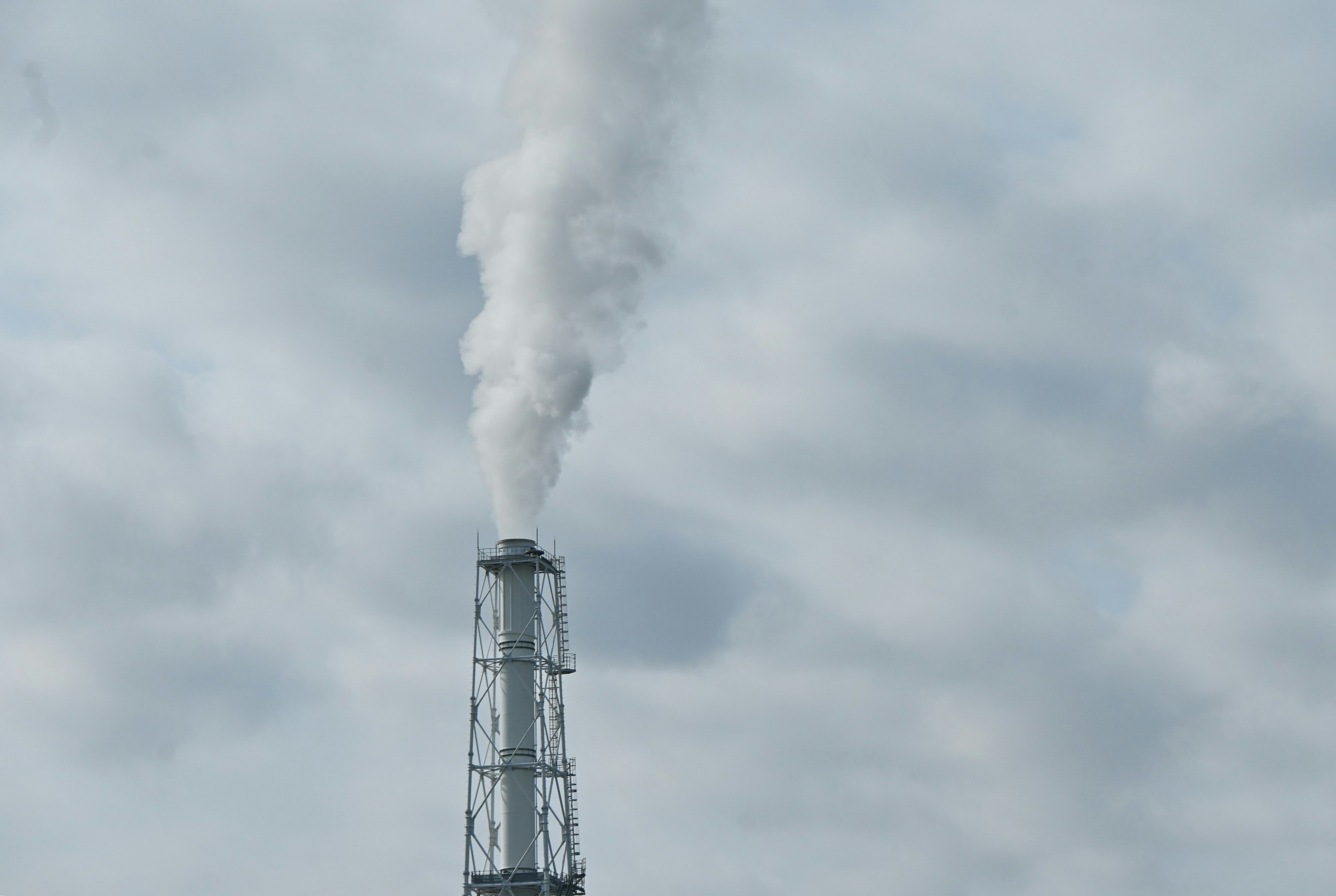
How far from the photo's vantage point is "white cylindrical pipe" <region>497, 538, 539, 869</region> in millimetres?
68688

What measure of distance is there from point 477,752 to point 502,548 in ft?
21.8

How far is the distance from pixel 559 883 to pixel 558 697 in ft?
19.5

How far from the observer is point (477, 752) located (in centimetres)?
6956

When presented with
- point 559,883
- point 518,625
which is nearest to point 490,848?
point 559,883

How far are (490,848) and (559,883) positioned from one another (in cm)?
246

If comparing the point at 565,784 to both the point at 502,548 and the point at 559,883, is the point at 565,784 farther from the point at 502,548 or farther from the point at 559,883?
the point at 502,548

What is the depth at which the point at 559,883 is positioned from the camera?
68625mm

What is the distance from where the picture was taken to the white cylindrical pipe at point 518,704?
225 feet

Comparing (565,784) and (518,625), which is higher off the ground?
(518,625)

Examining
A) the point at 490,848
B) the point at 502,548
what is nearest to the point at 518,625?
the point at 502,548

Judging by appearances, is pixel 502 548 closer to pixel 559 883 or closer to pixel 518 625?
pixel 518 625

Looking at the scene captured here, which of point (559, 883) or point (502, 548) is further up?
point (502, 548)

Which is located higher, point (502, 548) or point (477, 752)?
point (502, 548)

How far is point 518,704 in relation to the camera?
228 feet
